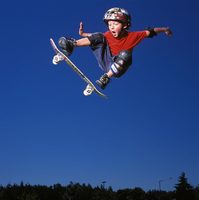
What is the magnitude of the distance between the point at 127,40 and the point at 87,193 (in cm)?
5985

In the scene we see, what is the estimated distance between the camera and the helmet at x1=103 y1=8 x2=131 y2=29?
1161 cm

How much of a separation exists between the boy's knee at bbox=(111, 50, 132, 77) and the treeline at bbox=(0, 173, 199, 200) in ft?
163

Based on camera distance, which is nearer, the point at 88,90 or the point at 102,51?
the point at 102,51

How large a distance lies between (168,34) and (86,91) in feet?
8.39

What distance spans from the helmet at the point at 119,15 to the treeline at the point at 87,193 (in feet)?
166

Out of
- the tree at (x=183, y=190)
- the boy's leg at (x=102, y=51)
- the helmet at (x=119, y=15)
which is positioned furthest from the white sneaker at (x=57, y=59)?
the tree at (x=183, y=190)

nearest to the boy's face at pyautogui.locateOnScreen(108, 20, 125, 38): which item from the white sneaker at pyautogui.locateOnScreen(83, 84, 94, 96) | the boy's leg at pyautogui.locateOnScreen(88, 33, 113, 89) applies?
the boy's leg at pyautogui.locateOnScreen(88, 33, 113, 89)

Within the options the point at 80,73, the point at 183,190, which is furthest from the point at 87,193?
the point at 80,73

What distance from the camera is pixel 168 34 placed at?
1210 centimetres

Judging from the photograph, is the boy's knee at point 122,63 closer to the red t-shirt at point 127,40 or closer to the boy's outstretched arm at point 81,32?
the red t-shirt at point 127,40

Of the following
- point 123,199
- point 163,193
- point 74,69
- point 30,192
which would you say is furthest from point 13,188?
point 74,69

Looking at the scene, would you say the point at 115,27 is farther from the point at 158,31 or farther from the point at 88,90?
the point at 88,90

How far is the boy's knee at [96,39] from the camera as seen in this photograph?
12.4 m

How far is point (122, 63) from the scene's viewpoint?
40.0 ft
